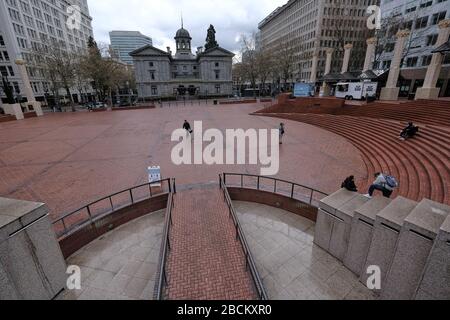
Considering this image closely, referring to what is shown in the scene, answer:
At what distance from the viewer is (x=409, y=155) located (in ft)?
33.1

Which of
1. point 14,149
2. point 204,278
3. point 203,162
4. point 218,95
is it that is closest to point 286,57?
point 218,95

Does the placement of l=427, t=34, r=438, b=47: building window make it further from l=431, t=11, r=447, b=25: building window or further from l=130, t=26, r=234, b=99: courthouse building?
l=130, t=26, r=234, b=99: courthouse building

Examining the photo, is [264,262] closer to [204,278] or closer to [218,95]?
[204,278]

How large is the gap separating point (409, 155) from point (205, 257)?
10.8 m

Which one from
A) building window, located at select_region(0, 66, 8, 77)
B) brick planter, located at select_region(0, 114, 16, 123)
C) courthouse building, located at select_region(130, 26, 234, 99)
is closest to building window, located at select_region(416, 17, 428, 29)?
courthouse building, located at select_region(130, 26, 234, 99)

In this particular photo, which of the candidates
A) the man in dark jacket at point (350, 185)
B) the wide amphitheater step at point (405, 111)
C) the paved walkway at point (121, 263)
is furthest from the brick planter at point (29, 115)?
the man in dark jacket at point (350, 185)

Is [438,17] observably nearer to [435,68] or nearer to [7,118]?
[435,68]

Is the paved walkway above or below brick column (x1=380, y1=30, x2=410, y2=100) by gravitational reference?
below

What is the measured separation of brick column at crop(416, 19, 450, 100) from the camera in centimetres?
1750

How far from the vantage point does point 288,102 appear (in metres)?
28.2

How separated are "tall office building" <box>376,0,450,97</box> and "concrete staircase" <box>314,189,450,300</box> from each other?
112ft

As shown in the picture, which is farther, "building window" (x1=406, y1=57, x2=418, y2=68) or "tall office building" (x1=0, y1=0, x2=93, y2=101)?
"tall office building" (x1=0, y1=0, x2=93, y2=101)

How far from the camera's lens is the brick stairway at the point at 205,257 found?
4.54m
